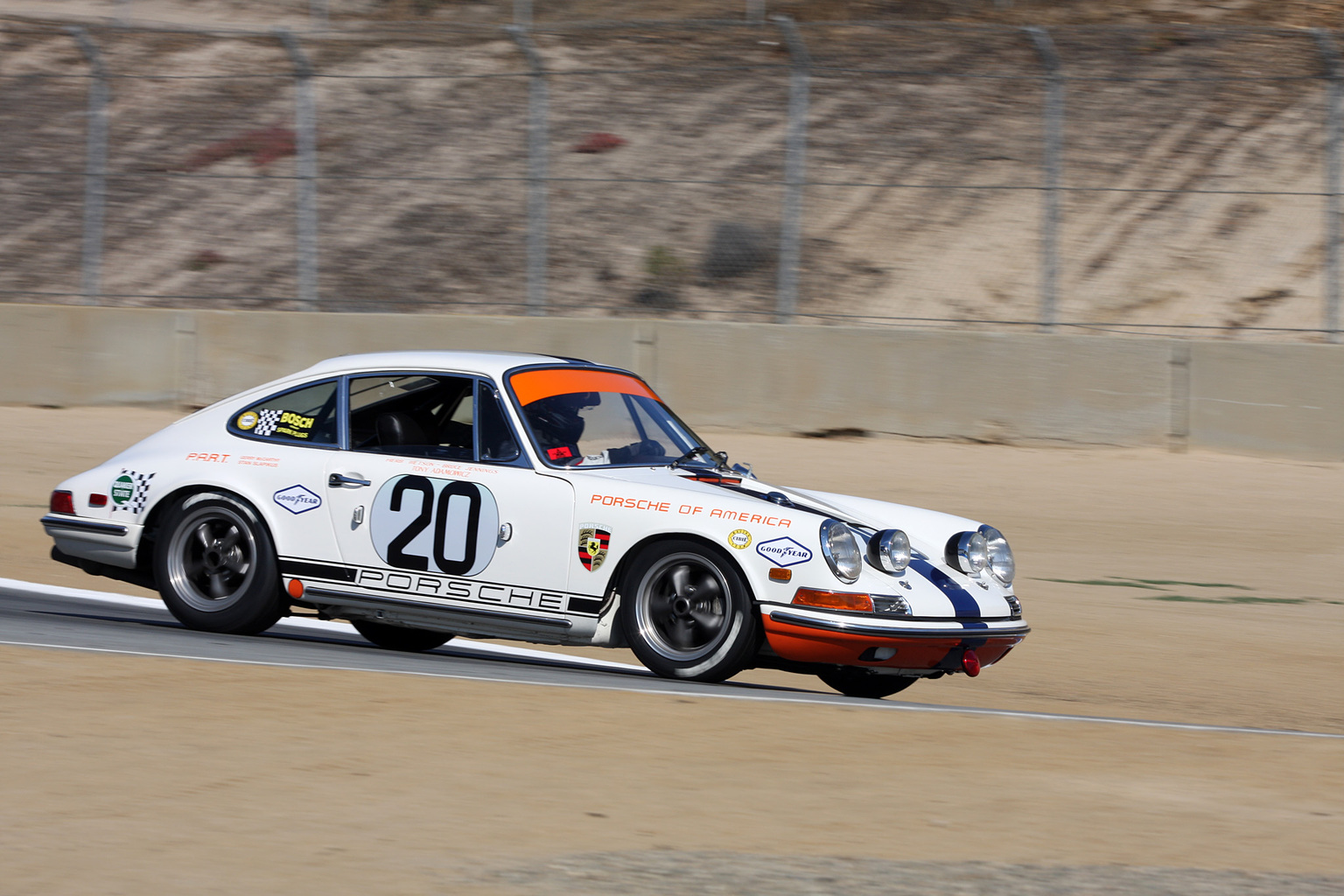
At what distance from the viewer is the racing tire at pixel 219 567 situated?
7.54 meters

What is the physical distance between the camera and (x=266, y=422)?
7707mm

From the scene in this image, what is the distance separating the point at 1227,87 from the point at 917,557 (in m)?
17.0

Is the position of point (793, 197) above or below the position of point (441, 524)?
above

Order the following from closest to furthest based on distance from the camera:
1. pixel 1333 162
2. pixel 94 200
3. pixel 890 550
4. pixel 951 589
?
pixel 890 550, pixel 951 589, pixel 1333 162, pixel 94 200

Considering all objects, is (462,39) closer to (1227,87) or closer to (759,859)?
(1227,87)

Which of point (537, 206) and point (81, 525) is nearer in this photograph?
Result: point (81, 525)

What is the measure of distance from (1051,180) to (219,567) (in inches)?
371

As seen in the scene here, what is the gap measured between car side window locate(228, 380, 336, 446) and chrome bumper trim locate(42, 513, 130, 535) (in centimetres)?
71

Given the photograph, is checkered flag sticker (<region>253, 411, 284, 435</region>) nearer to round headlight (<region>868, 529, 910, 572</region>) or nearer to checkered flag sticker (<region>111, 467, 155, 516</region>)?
checkered flag sticker (<region>111, 467, 155, 516</region>)

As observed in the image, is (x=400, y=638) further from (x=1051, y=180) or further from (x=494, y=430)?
(x=1051, y=180)

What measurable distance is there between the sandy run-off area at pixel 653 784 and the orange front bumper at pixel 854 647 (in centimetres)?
22

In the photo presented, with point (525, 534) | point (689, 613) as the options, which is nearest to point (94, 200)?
point (525, 534)

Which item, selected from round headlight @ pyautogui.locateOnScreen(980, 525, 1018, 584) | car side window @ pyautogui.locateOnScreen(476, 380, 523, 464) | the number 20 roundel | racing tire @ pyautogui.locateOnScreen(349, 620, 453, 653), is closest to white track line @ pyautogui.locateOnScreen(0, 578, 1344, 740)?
the number 20 roundel

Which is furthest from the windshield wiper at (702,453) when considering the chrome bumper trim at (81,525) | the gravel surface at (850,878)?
the gravel surface at (850,878)
